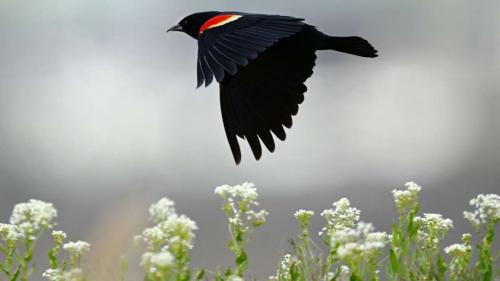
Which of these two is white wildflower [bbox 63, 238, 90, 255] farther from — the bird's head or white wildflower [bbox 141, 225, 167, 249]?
the bird's head

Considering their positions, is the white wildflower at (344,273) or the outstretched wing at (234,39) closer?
the white wildflower at (344,273)

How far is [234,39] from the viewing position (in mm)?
3545

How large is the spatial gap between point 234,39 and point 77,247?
1709 mm

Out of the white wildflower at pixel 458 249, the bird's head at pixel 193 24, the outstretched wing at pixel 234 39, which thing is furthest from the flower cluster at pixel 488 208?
the bird's head at pixel 193 24

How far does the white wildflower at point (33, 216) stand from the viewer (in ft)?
5.73

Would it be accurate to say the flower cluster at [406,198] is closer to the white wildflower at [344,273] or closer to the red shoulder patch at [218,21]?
the white wildflower at [344,273]

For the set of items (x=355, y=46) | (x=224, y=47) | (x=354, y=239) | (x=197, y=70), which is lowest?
(x=354, y=239)

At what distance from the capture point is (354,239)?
1.81 m

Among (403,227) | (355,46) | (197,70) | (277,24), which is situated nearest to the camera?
(403,227)

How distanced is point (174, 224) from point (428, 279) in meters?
1.11

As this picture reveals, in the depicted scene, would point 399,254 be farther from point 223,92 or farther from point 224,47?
point 223,92

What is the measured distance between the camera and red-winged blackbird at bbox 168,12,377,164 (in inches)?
150

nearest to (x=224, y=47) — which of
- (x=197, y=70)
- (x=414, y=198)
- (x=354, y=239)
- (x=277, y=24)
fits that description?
(x=197, y=70)

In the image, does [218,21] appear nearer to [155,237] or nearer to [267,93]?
[267,93]
